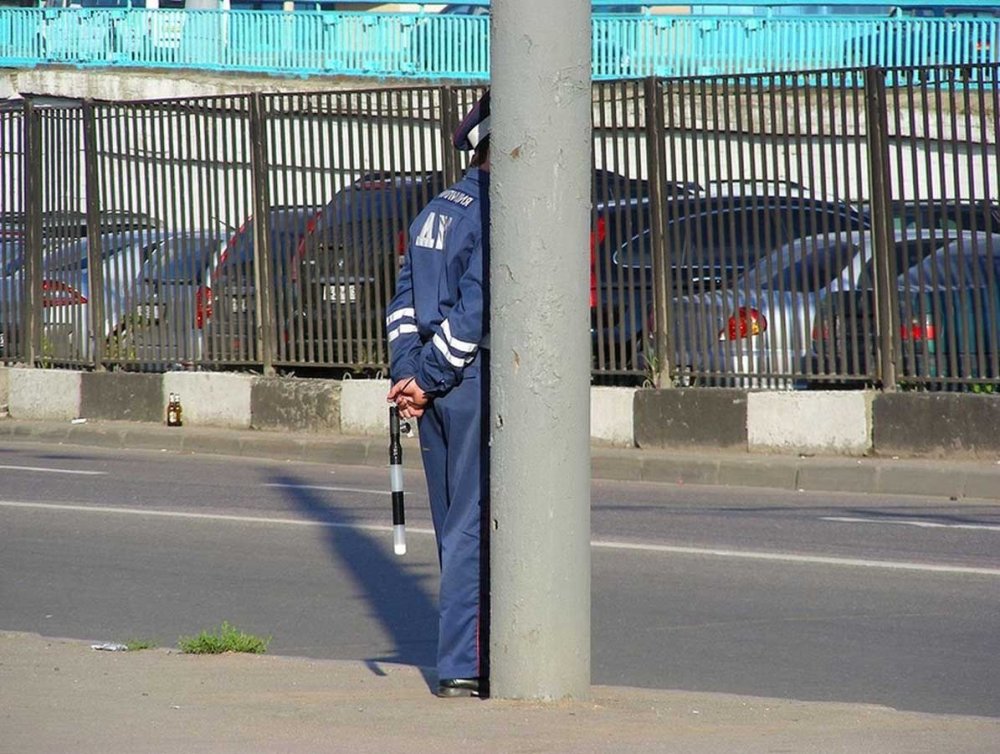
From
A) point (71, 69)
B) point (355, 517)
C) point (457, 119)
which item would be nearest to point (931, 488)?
point (355, 517)

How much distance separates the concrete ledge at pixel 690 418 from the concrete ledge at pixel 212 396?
364cm

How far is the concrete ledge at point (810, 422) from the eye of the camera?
1197 centimetres

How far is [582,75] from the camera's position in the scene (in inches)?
188

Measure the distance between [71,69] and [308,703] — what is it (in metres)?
28.1

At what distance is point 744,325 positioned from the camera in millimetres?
12539

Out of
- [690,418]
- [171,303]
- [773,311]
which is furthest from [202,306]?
[773,311]

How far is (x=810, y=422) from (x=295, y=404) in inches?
174

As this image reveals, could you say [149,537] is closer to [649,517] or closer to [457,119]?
[649,517]

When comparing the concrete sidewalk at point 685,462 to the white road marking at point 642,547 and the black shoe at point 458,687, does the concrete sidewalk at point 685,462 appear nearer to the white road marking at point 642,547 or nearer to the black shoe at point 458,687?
the white road marking at point 642,547

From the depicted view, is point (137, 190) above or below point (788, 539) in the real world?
above

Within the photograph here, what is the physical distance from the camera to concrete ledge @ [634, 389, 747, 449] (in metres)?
12.3

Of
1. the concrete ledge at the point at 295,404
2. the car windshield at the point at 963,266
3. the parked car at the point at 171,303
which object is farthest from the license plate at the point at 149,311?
the car windshield at the point at 963,266

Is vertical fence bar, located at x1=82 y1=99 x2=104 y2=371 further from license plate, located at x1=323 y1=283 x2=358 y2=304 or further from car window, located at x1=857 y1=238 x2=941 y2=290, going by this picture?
car window, located at x1=857 y1=238 x2=941 y2=290

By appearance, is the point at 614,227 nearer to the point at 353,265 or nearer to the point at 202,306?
the point at 353,265
